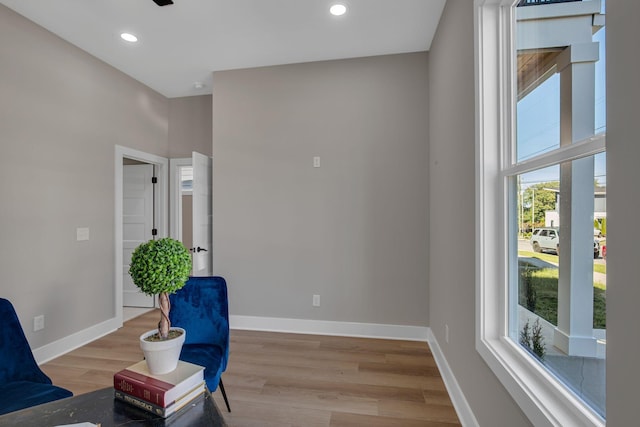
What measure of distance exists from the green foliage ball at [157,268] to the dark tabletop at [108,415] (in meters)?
0.38

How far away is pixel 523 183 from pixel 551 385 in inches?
31.0

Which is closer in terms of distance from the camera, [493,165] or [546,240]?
[546,240]

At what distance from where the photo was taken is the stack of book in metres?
0.93

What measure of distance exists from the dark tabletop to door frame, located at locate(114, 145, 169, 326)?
2739 mm

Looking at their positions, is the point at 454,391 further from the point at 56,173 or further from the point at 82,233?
the point at 56,173

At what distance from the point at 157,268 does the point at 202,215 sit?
2.61 metres

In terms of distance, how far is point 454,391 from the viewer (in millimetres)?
2002

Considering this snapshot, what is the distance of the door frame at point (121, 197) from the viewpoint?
133 inches

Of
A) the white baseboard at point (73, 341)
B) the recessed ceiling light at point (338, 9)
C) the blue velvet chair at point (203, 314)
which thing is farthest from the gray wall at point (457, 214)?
the white baseboard at point (73, 341)

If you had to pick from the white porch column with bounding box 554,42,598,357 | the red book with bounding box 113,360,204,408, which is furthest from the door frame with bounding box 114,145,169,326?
the white porch column with bounding box 554,42,598,357

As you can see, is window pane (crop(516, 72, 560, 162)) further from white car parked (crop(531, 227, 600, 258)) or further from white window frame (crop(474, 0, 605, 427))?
white car parked (crop(531, 227, 600, 258))

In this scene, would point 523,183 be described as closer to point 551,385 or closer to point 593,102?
point 593,102

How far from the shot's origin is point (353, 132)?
10.3 ft

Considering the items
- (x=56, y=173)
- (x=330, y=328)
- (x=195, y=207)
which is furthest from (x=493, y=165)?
(x=56, y=173)
